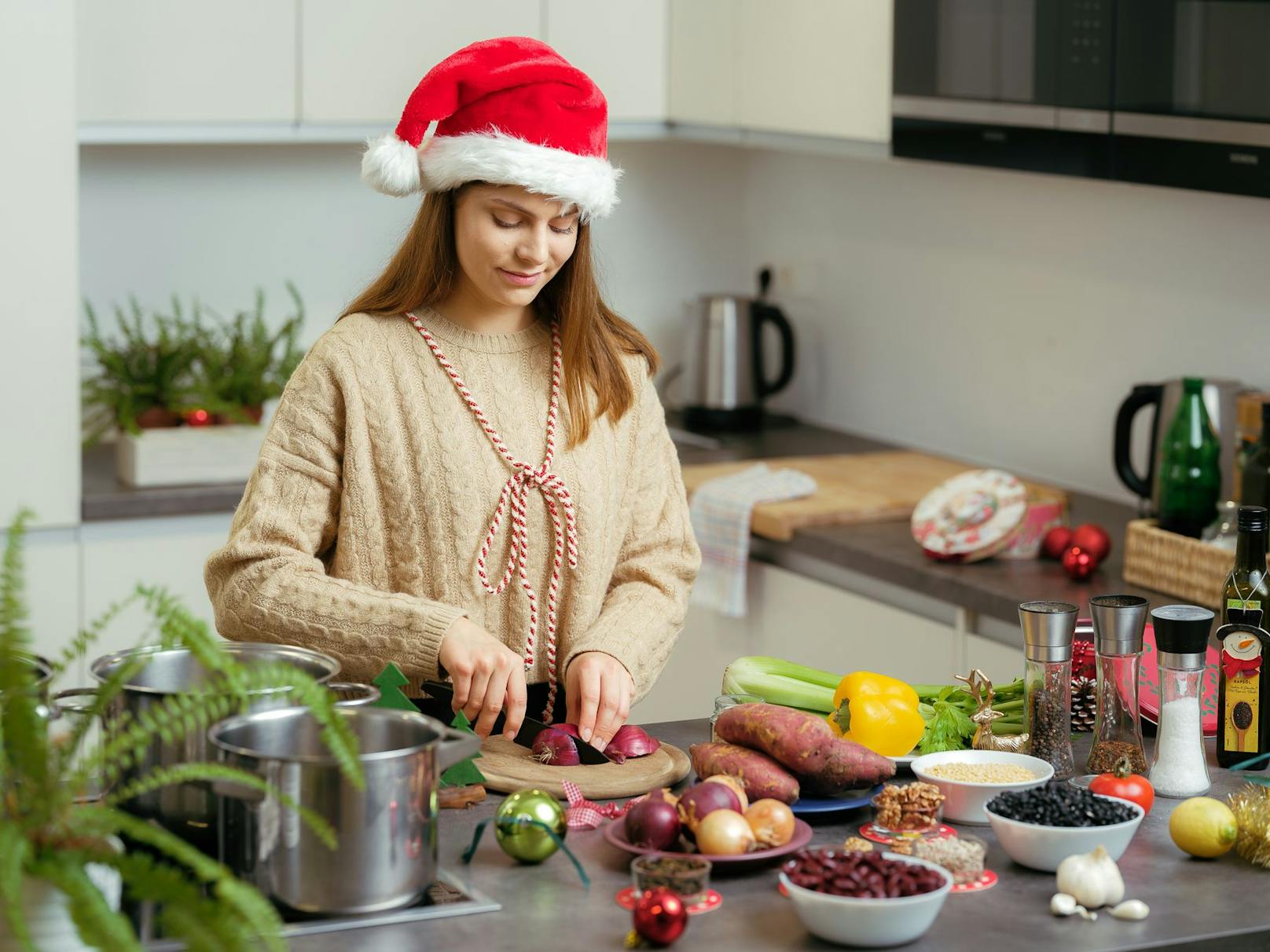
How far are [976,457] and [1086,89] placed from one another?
3.29 feet

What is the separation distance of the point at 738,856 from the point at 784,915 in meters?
0.07

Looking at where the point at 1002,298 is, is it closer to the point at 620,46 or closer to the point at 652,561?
the point at 620,46

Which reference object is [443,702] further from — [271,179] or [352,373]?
[271,179]

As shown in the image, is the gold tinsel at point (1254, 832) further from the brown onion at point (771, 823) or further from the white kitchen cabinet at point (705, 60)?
the white kitchen cabinet at point (705, 60)

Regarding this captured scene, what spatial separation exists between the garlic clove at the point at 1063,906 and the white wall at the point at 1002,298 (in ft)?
5.77

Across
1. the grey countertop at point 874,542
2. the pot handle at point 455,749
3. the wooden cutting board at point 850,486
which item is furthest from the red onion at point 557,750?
the wooden cutting board at point 850,486

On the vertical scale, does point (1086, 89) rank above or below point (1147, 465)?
above

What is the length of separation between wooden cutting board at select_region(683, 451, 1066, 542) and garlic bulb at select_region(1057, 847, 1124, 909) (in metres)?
1.67

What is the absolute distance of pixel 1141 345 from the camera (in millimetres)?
3117

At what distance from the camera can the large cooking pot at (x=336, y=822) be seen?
124 centimetres

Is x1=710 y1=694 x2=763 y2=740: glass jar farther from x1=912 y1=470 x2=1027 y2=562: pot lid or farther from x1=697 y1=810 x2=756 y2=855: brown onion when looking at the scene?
x1=912 y1=470 x2=1027 y2=562: pot lid

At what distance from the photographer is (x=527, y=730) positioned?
1708 mm

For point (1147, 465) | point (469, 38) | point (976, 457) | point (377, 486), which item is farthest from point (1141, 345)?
point (377, 486)

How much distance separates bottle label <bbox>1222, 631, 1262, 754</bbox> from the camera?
1.71 meters
